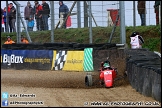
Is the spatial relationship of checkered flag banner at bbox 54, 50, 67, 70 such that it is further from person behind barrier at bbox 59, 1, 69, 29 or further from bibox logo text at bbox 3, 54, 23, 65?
person behind barrier at bbox 59, 1, 69, 29

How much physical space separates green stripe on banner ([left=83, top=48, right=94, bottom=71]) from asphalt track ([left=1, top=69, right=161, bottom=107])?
0.40 metres

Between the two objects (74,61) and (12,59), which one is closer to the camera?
(74,61)

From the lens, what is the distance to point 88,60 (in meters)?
15.8

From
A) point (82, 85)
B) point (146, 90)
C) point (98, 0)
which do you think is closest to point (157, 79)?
point (146, 90)

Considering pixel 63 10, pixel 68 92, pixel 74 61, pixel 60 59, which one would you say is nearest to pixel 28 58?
pixel 60 59

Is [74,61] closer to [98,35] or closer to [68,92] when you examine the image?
[98,35]

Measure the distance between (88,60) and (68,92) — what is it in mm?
5304

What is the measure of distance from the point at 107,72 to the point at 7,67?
7.10 meters

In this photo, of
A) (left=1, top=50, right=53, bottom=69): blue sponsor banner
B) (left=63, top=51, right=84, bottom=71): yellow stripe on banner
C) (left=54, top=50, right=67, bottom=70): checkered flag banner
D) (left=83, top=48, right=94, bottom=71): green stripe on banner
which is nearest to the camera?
(left=83, top=48, right=94, bottom=71): green stripe on banner

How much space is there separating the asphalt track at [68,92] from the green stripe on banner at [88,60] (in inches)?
15.8

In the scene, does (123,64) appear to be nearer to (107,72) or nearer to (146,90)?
(107,72)

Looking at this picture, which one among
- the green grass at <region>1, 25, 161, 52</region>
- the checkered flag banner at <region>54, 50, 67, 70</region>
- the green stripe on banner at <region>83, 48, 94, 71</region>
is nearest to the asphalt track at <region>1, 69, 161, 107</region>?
the green stripe on banner at <region>83, 48, 94, 71</region>

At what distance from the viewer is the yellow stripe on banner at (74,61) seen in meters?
16.0

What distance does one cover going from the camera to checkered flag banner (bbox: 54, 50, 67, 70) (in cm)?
1643
